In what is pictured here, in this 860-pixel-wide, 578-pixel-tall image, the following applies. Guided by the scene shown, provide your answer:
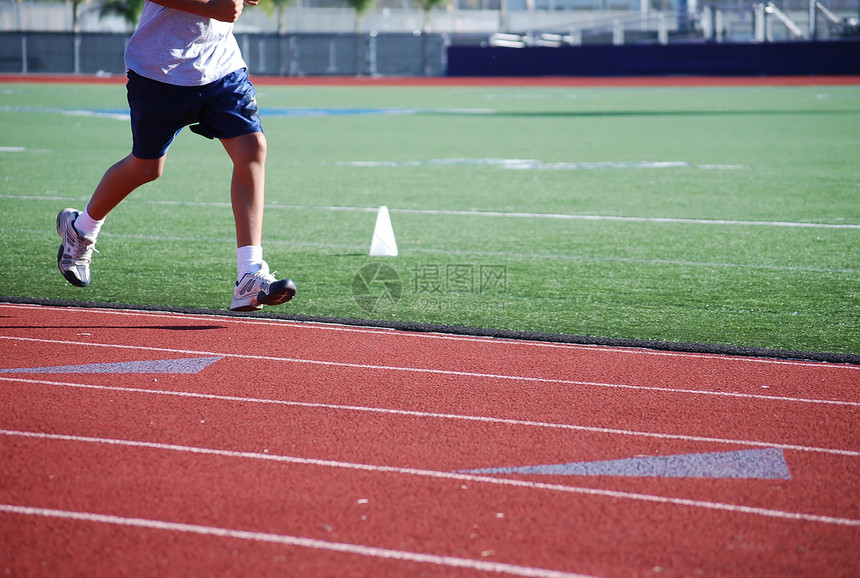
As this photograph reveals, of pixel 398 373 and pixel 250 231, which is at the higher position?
pixel 250 231

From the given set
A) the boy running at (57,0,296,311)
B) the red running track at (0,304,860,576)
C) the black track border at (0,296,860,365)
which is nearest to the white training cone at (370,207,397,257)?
the black track border at (0,296,860,365)

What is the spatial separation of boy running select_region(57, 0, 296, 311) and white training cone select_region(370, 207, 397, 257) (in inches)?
90.3

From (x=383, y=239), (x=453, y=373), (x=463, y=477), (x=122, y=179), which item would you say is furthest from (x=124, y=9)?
(x=463, y=477)

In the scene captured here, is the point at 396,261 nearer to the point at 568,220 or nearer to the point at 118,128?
the point at 568,220

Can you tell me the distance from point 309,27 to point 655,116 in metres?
47.7

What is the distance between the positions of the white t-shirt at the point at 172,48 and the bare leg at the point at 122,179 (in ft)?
1.62

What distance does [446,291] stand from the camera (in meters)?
6.69

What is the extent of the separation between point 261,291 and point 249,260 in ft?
0.79

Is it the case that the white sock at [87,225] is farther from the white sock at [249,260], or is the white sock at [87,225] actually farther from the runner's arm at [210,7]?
the runner's arm at [210,7]

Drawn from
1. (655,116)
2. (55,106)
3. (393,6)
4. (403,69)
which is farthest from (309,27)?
(655,116)

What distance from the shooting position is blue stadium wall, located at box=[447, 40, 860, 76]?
37.7 metres

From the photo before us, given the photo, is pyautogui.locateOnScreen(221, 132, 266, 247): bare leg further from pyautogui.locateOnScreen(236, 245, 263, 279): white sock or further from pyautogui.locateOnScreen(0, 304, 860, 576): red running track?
pyautogui.locateOnScreen(0, 304, 860, 576): red running track

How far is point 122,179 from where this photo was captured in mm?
5441

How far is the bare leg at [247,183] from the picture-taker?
5215 millimetres
